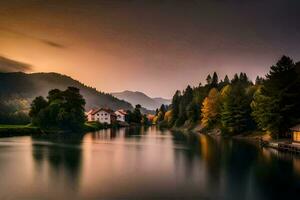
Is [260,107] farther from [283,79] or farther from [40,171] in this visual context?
[40,171]

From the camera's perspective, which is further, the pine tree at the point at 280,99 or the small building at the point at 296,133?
the pine tree at the point at 280,99

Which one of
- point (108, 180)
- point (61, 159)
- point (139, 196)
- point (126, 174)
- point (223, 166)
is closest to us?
point (139, 196)

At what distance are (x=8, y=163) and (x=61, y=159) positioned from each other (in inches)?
247

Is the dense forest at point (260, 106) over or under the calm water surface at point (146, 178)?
over

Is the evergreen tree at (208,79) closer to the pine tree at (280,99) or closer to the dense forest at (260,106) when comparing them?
the dense forest at (260,106)

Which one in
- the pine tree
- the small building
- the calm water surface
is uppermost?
the pine tree

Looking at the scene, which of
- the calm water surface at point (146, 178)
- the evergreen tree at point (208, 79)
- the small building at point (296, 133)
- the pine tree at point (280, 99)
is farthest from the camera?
the evergreen tree at point (208, 79)

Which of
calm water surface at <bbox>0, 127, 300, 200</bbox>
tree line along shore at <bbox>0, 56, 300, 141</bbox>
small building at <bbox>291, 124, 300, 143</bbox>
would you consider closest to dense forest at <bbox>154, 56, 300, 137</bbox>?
tree line along shore at <bbox>0, 56, 300, 141</bbox>

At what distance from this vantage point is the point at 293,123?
6644 cm

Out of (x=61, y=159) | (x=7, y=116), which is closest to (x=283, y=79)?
(x=61, y=159)

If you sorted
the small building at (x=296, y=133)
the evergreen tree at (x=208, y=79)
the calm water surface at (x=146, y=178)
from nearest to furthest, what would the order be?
the calm water surface at (x=146, y=178) → the small building at (x=296, y=133) → the evergreen tree at (x=208, y=79)

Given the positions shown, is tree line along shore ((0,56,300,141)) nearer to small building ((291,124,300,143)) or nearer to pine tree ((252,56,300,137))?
pine tree ((252,56,300,137))

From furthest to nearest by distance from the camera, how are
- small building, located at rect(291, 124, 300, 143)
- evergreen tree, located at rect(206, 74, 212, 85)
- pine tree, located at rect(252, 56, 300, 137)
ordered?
evergreen tree, located at rect(206, 74, 212, 85), pine tree, located at rect(252, 56, 300, 137), small building, located at rect(291, 124, 300, 143)

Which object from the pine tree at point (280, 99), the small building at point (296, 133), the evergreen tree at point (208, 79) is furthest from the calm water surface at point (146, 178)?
the evergreen tree at point (208, 79)
